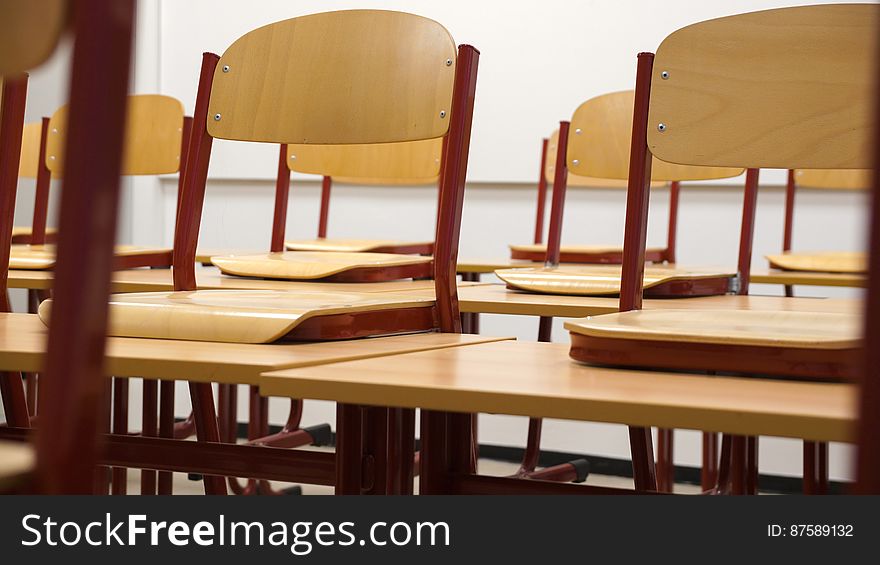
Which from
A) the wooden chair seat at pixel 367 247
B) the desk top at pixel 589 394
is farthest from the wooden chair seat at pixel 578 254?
the desk top at pixel 589 394

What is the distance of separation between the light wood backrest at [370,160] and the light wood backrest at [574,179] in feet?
1.99

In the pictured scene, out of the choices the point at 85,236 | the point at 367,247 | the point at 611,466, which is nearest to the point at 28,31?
the point at 85,236

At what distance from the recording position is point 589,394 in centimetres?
73

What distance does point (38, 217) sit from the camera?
124 inches

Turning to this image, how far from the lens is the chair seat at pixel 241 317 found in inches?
40.6

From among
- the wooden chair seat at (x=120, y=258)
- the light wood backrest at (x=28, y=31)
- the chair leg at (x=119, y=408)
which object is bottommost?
the chair leg at (x=119, y=408)

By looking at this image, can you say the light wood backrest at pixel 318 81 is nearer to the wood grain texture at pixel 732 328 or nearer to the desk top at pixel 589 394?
the wood grain texture at pixel 732 328

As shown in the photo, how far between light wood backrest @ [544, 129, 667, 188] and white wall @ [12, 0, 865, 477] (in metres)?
0.28

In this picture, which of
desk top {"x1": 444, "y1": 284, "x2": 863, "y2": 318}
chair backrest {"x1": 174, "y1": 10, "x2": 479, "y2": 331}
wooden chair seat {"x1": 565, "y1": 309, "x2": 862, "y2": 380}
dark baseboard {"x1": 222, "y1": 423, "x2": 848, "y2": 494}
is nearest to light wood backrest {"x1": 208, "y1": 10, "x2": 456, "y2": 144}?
chair backrest {"x1": 174, "y1": 10, "x2": 479, "y2": 331}

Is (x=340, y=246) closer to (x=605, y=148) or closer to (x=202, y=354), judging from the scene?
(x=605, y=148)

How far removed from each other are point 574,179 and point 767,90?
96.9 inches

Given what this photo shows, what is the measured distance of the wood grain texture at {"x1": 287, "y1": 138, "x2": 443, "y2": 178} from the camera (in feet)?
9.86

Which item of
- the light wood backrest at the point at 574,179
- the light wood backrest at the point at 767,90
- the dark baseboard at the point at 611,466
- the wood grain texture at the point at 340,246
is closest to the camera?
the light wood backrest at the point at 767,90

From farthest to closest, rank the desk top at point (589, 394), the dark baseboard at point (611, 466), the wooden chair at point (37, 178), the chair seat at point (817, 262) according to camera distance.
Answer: the dark baseboard at point (611, 466) < the wooden chair at point (37, 178) < the chair seat at point (817, 262) < the desk top at point (589, 394)
